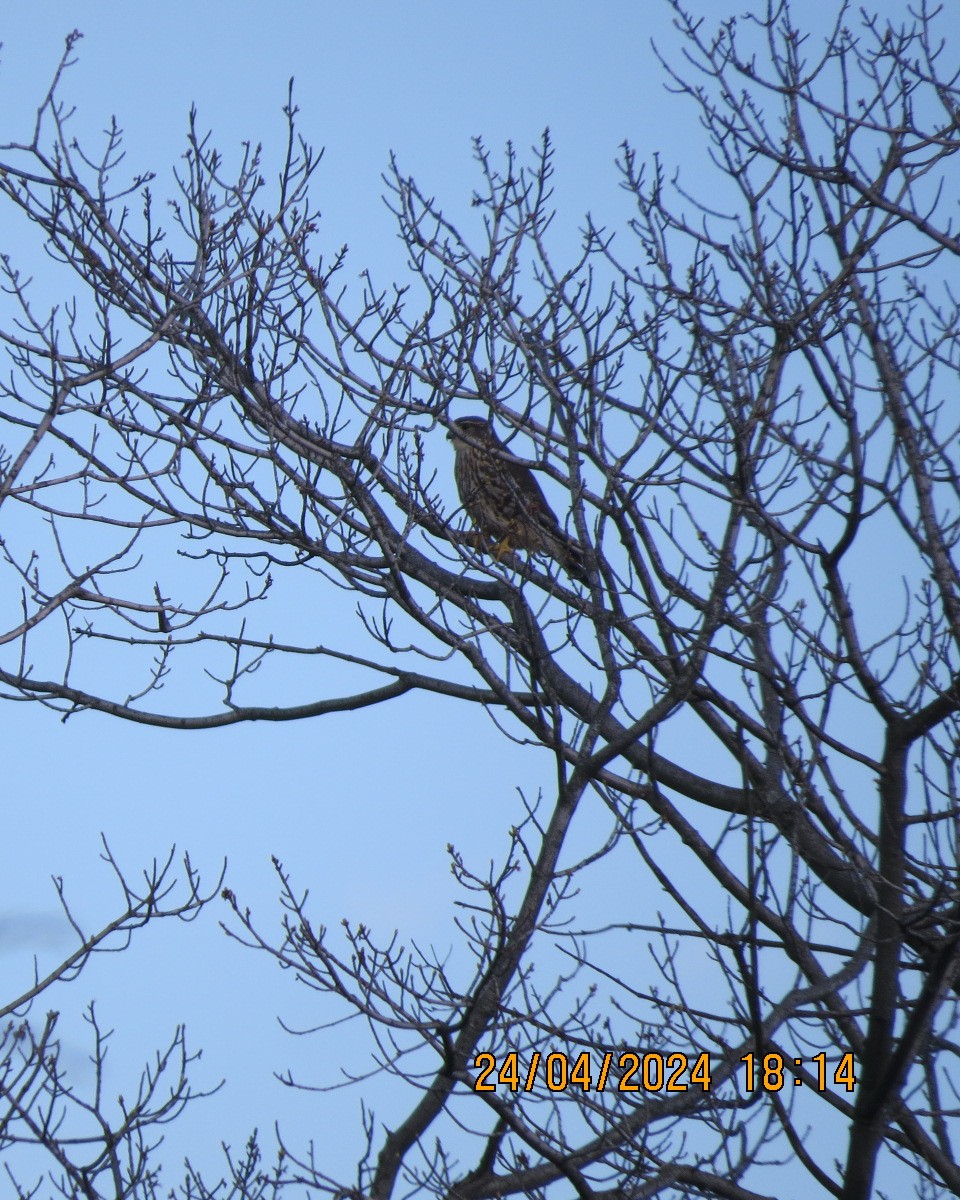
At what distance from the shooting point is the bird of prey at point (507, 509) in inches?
212

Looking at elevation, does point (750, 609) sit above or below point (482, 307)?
below

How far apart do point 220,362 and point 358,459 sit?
659 mm

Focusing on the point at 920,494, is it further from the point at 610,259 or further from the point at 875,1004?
the point at 610,259

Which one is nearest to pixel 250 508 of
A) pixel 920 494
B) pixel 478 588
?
pixel 478 588

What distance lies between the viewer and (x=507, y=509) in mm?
7750

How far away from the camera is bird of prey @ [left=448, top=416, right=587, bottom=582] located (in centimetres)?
538

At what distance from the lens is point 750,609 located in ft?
16.0

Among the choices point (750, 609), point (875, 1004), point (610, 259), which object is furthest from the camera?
point (610, 259)

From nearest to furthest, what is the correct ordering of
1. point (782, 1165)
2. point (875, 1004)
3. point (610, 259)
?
point (875, 1004) → point (782, 1165) → point (610, 259)

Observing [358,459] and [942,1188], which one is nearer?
[942,1188]
